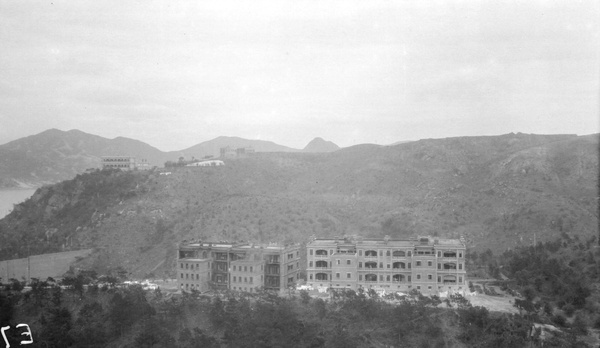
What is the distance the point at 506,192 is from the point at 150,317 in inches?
1482

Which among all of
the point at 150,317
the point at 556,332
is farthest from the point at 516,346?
the point at 150,317

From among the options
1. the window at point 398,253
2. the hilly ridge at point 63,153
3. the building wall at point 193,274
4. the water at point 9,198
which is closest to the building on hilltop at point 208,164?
the hilly ridge at point 63,153

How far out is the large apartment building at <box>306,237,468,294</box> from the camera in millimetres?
35438

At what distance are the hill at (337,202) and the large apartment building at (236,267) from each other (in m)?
8.50

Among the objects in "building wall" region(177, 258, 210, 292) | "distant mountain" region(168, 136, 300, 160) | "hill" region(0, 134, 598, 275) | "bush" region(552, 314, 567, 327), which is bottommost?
"bush" region(552, 314, 567, 327)

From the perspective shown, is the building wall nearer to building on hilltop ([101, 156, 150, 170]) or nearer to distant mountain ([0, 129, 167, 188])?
building on hilltop ([101, 156, 150, 170])

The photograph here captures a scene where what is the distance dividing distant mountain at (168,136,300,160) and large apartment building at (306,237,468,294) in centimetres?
7339

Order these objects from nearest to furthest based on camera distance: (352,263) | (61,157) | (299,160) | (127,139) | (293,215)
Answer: (352,263)
(293,215)
(299,160)
(61,157)
(127,139)

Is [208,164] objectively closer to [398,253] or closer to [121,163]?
[121,163]

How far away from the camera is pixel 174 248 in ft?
162

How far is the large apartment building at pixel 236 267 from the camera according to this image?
1481 inches

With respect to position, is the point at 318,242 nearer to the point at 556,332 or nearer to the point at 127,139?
the point at 556,332

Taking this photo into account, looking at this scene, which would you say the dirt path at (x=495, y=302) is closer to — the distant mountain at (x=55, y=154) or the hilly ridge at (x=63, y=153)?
the distant mountain at (x=55, y=154)

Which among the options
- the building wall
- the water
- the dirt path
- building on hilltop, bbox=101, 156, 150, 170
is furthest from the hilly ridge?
the dirt path
